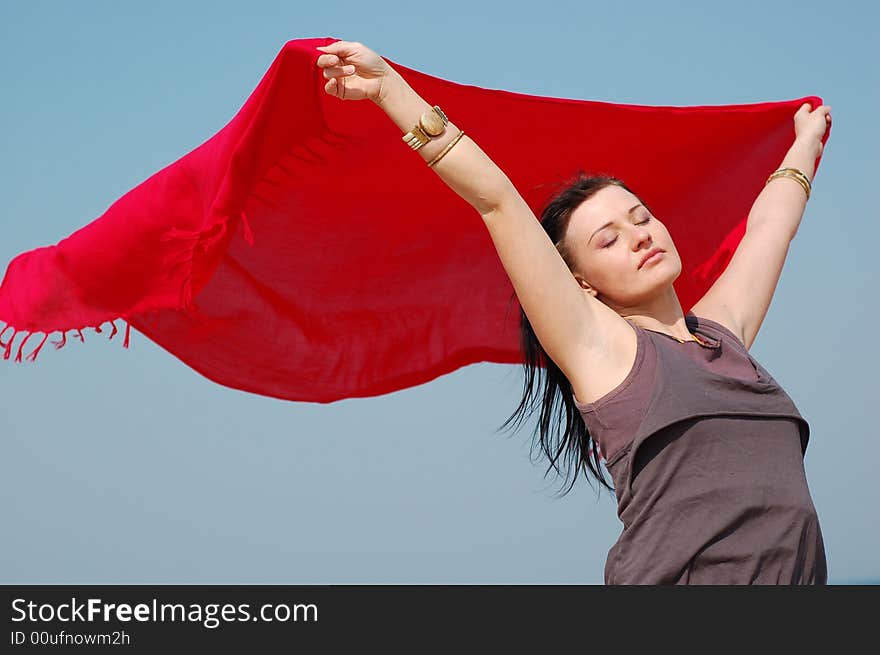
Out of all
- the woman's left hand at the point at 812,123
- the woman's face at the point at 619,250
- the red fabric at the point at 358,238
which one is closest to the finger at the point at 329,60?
the red fabric at the point at 358,238

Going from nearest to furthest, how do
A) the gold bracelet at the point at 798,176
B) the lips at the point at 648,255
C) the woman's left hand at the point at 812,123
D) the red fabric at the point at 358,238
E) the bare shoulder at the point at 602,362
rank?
the bare shoulder at the point at 602,362
the lips at the point at 648,255
the red fabric at the point at 358,238
the gold bracelet at the point at 798,176
the woman's left hand at the point at 812,123

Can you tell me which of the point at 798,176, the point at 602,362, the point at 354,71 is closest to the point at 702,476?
the point at 602,362

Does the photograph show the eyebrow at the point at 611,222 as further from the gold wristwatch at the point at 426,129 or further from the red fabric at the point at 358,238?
the red fabric at the point at 358,238

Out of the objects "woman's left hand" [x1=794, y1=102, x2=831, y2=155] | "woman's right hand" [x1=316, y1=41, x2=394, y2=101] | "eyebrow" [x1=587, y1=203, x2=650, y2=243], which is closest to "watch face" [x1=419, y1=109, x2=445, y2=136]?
"woman's right hand" [x1=316, y1=41, x2=394, y2=101]

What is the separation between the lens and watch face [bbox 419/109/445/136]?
2.14 m

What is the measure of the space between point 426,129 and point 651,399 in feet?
2.34

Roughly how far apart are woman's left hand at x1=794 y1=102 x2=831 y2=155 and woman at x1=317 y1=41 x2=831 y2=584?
975mm

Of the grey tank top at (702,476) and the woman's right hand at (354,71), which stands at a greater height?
the woman's right hand at (354,71)

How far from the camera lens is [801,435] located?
236 cm

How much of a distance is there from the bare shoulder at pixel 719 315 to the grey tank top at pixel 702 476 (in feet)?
1.05

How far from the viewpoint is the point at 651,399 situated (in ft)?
7.22

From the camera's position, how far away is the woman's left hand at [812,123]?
10.3 ft
